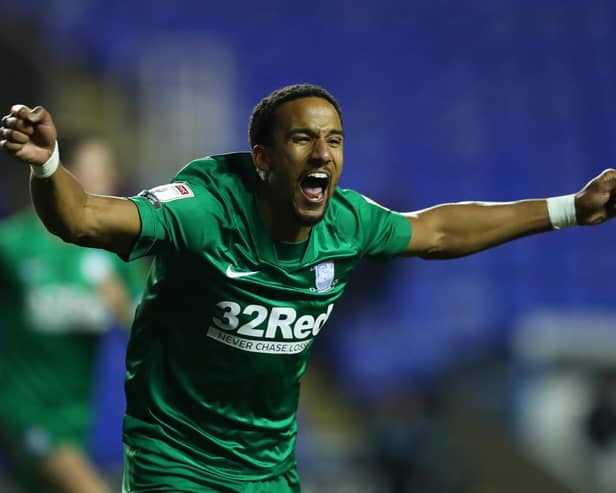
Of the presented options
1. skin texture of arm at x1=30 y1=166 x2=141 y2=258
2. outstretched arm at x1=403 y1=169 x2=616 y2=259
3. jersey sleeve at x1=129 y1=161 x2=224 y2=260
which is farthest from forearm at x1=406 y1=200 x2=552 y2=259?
skin texture of arm at x1=30 y1=166 x2=141 y2=258

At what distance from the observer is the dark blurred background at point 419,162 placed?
9.40 m

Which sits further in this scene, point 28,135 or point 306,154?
point 306,154

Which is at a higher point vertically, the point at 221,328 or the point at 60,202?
the point at 60,202

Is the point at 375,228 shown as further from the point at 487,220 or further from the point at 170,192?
the point at 170,192

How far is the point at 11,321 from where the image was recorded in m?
5.79

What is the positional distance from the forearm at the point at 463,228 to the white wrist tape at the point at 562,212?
0.12 metres

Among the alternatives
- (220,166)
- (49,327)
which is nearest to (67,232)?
(220,166)

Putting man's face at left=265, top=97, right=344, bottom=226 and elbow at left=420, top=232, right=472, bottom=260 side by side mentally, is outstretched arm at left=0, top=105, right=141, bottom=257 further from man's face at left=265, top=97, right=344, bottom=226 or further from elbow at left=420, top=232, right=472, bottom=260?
elbow at left=420, top=232, right=472, bottom=260

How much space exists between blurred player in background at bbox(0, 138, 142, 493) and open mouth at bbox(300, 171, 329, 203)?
8.39 feet

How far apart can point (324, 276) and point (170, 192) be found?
59 cm

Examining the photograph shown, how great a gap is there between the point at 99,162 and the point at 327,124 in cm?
265

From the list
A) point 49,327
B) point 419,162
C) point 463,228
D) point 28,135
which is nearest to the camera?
point 28,135

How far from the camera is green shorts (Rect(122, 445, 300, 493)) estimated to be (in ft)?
11.0

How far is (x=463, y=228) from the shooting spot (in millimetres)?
3877
